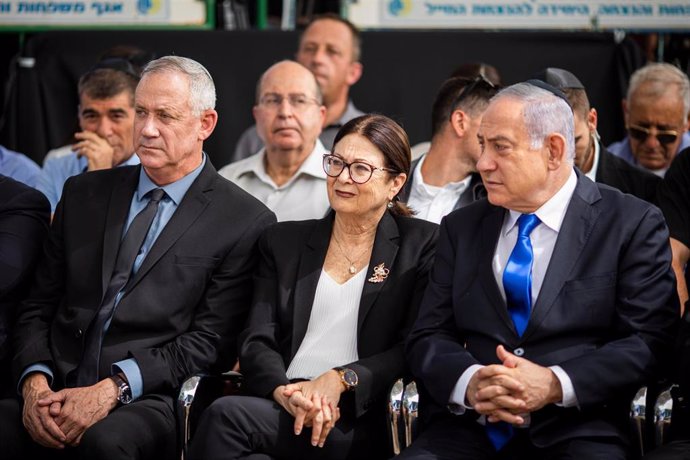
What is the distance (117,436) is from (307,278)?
0.88 meters

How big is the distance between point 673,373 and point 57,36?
4.32m

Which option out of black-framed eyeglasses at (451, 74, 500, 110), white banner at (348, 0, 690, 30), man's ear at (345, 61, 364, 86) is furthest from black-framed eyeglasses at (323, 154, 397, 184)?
white banner at (348, 0, 690, 30)

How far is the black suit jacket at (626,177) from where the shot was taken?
4.76 m

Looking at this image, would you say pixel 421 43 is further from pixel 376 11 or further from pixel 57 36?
pixel 57 36

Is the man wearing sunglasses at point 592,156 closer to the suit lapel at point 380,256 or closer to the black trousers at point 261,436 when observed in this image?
the suit lapel at point 380,256

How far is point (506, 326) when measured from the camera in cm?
356

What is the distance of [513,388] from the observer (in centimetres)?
333

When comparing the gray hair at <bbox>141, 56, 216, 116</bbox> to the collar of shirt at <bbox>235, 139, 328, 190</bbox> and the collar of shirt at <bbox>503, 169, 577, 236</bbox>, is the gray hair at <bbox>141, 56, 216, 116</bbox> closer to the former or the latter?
the collar of shirt at <bbox>235, 139, 328, 190</bbox>

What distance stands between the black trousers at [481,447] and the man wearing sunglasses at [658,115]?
2374 millimetres

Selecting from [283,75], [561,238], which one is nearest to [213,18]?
[283,75]

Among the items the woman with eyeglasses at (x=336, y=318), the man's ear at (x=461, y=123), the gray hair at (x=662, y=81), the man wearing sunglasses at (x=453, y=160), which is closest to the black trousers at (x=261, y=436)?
the woman with eyeglasses at (x=336, y=318)

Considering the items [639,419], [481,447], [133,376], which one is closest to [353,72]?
[133,376]

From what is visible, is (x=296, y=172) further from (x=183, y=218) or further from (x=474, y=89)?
(x=183, y=218)

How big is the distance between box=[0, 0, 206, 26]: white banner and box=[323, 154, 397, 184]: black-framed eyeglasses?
271cm
